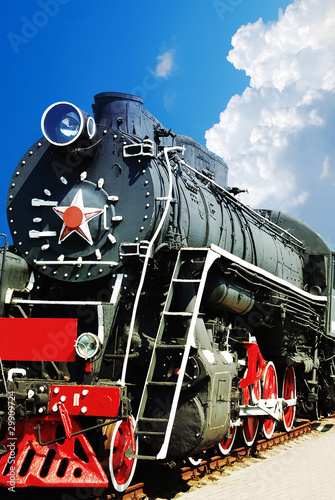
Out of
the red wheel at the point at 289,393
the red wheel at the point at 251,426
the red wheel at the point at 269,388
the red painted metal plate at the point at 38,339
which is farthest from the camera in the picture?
the red wheel at the point at 289,393

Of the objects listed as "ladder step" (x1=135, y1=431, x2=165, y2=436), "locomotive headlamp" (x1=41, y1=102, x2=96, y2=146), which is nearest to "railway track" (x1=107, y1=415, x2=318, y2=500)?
"ladder step" (x1=135, y1=431, x2=165, y2=436)

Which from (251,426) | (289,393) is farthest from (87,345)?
(289,393)

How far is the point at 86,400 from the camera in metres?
5.16

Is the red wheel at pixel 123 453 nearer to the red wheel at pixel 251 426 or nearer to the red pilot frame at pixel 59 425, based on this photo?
the red pilot frame at pixel 59 425

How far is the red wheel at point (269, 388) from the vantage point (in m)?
8.80

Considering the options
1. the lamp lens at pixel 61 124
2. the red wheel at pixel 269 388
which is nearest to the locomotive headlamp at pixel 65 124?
the lamp lens at pixel 61 124

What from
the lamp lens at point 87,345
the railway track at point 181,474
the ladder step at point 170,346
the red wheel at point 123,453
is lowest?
the railway track at point 181,474

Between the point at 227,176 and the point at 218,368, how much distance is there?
479 centimetres

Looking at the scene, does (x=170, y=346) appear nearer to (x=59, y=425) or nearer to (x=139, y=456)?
(x=139, y=456)

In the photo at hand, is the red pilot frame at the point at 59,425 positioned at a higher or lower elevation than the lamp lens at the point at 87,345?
lower

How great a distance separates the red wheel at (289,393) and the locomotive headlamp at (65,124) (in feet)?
20.1

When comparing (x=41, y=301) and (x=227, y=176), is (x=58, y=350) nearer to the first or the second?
(x=41, y=301)

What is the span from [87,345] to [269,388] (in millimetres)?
4525

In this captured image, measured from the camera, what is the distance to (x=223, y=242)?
7531 millimetres
